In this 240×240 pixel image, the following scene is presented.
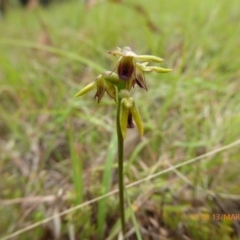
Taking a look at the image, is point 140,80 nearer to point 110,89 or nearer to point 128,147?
point 110,89

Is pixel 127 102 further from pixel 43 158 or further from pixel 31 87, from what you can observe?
pixel 31 87

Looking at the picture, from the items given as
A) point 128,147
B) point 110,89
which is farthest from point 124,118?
point 128,147

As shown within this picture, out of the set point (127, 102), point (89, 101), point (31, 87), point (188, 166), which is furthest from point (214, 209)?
point (31, 87)

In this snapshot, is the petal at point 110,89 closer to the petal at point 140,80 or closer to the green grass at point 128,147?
the petal at point 140,80

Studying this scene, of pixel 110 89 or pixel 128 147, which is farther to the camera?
pixel 128 147

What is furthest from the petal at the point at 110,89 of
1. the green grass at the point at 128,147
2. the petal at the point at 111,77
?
the green grass at the point at 128,147

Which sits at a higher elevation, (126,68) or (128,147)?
(128,147)
